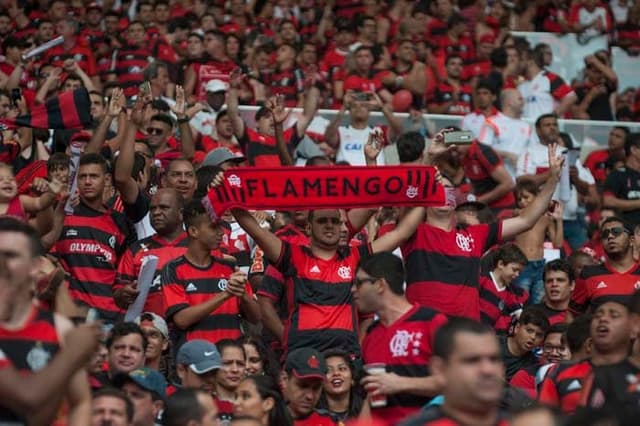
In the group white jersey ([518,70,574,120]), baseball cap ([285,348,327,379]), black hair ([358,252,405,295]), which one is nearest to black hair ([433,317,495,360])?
black hair ([358,252,405,295])

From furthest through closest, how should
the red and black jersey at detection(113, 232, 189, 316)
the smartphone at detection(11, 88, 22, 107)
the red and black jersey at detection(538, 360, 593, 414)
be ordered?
1. the smartphone at detection(11, 88, 22, 107)
2. the red and black jersey at detection(113, 232, 189, 316)
3. the red and black jersey at detection(538, 360, 593, 414)

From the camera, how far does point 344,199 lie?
10.3m

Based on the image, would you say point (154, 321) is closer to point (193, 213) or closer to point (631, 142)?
point (193, 213)

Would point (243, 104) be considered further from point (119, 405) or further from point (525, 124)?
point (119, 405)

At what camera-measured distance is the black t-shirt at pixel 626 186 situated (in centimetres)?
1579

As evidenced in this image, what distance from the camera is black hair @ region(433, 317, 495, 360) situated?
270 inches

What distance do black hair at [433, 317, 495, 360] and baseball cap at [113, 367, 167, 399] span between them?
238 centimetres

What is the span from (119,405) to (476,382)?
2.08 meters

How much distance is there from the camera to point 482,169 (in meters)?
15.8

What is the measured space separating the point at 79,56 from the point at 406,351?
1124 cm

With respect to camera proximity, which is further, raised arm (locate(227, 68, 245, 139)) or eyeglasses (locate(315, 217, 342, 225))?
raised arm (locate(227, 68, 245, 139))

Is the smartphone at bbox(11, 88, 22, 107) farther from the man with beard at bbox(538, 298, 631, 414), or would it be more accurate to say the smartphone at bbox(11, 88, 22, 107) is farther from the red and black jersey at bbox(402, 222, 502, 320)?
the man with beard at bbox(538, 298, 631, 414)

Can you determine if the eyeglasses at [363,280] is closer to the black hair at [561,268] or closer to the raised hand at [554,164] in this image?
the raised hand at [554,164]

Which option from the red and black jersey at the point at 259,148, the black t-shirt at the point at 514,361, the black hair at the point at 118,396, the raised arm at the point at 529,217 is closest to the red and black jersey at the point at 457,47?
the red and black jersey at the point at 259,148
